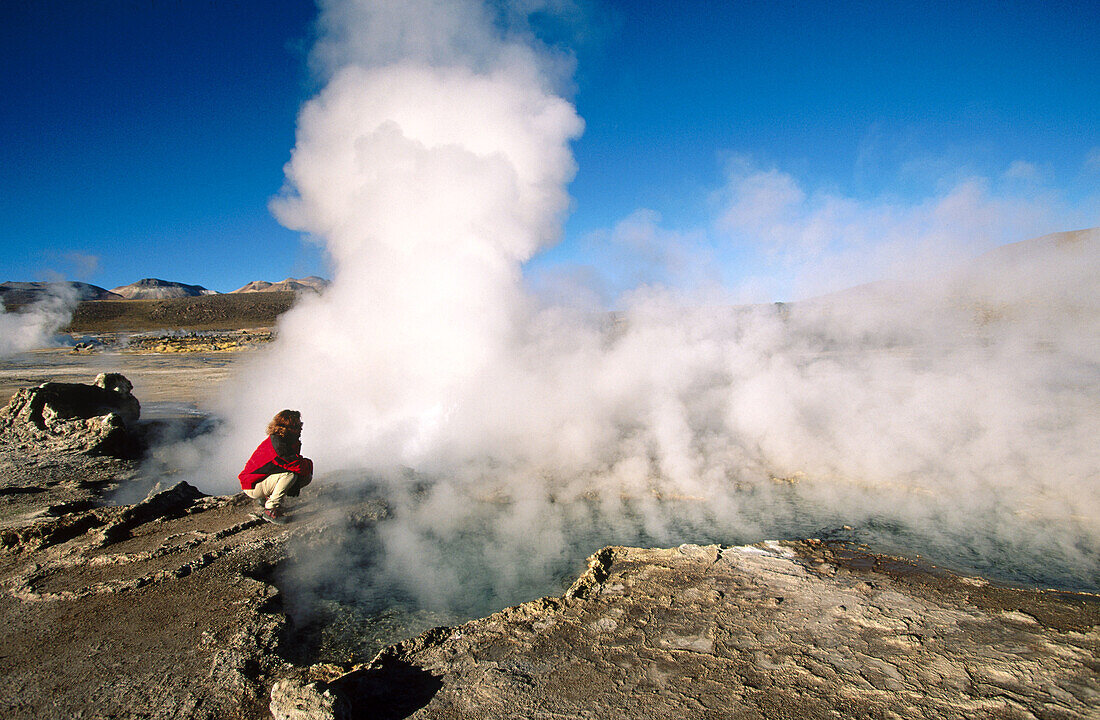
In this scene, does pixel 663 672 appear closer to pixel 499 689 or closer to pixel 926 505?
pixel 499 689

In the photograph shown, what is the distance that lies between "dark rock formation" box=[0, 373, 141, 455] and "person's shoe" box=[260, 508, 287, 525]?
3863 millimetres

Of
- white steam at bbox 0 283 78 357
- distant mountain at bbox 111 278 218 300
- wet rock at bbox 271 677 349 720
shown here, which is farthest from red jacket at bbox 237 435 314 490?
distant mountain at bbox 111 278 218 300

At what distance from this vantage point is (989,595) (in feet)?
9.69

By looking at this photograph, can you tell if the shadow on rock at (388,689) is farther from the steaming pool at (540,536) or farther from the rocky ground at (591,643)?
the steaming pool at (540,536)

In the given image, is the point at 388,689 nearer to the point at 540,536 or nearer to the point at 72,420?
the point at 540,536

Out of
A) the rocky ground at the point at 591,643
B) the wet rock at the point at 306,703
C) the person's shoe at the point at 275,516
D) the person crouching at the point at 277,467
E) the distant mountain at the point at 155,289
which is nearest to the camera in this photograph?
the wet rock at the point at 306,703

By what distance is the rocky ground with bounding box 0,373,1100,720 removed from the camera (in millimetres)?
2094

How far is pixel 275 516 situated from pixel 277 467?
416mm

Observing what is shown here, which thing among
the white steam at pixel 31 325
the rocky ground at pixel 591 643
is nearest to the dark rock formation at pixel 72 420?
the rocky ground at pixel 591 643

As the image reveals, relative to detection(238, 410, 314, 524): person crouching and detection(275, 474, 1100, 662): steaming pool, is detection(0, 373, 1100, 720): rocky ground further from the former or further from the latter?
detection(238, 410, 314, 524): person crouching

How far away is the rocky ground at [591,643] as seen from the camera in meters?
2.09

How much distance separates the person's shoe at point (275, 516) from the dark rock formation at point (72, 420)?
3863 mm

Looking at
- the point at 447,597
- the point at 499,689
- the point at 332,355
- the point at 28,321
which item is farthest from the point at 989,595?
the point at 28,321

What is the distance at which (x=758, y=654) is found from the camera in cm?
239
